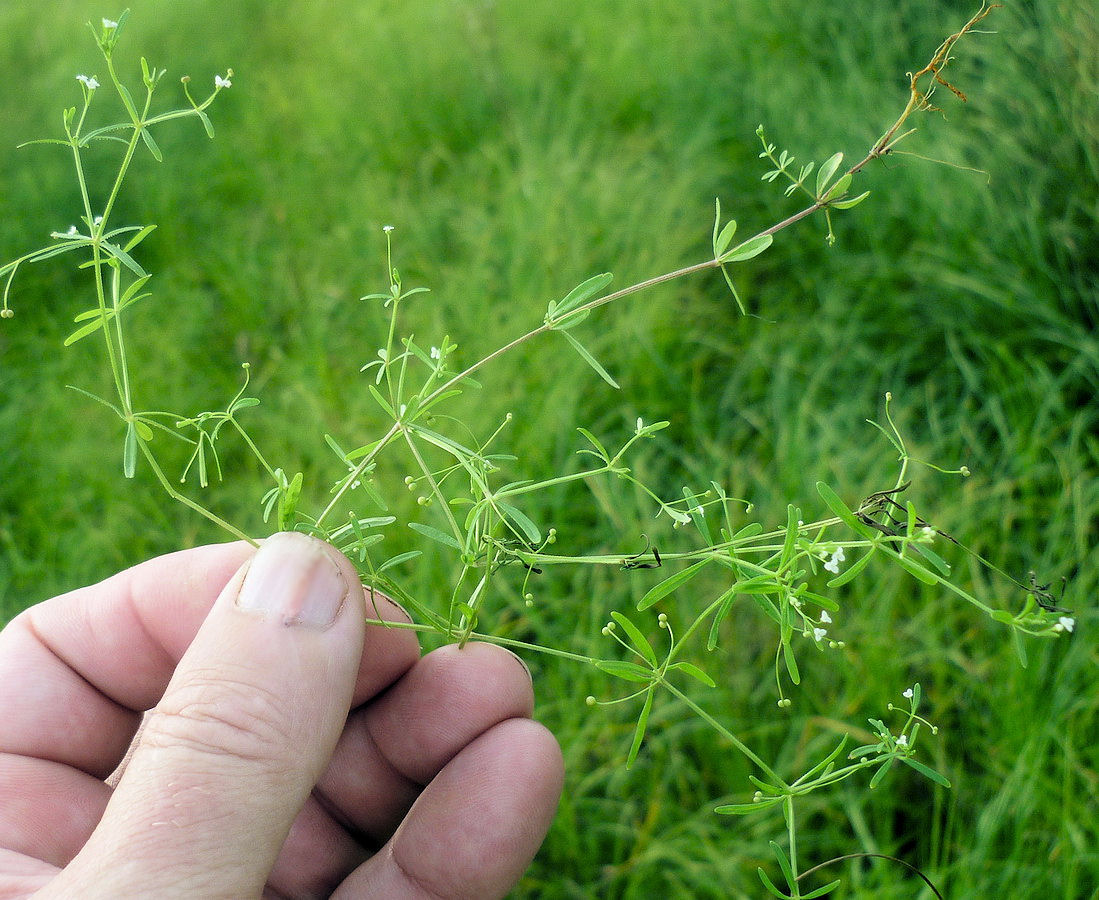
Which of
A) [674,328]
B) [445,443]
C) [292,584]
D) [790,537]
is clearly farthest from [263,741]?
[674,328]

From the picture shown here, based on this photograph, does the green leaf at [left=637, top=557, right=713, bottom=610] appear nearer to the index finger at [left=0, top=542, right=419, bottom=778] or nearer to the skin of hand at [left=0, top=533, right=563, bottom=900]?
the skin of hand at [left=0, top=533, right=563, bottom=900]

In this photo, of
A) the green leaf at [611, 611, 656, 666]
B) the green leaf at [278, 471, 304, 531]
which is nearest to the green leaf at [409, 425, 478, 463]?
the green leaf at [278, 471, 304, 531]

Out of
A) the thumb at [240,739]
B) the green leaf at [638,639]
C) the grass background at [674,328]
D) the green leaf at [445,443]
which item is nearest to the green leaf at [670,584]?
the green leaf at [638,639]

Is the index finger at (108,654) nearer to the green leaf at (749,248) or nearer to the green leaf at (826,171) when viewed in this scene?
the green leaf at (749,248)

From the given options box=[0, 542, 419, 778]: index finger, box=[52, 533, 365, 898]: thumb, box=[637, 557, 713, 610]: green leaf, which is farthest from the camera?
box=[0, 542, 419, 778]: index finger

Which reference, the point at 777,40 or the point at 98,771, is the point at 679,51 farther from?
the point at 98,771

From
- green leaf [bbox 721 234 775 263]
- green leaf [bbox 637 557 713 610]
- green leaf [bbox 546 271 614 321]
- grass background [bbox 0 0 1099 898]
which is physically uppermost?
green leaf [bbox 721 234 775 263]
